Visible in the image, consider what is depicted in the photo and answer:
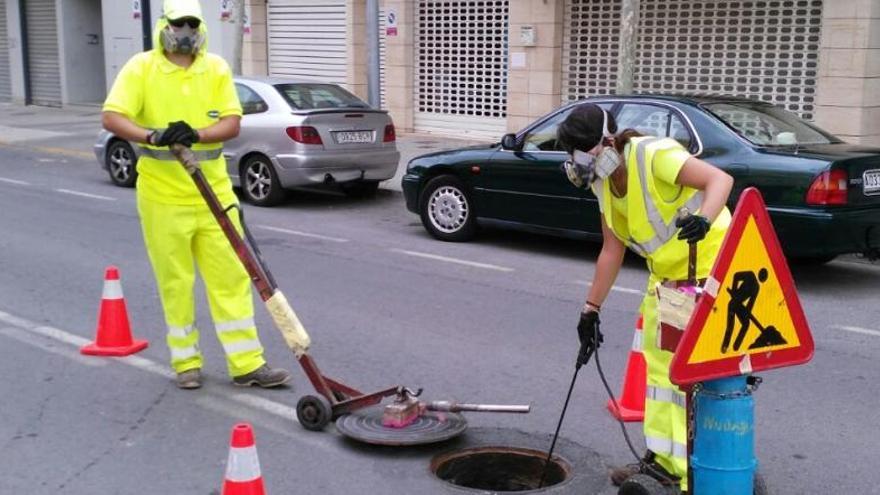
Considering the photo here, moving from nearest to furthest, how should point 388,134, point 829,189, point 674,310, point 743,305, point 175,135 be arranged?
point 743,305
point 674,310
point 175,135
point 829,189
point 388,134

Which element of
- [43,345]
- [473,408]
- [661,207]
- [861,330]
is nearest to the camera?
[661,207]

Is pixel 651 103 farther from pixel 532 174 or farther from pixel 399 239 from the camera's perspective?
pixel 399 239

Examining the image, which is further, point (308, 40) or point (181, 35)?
A: point (308, 40)

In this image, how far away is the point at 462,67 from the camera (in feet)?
63.3

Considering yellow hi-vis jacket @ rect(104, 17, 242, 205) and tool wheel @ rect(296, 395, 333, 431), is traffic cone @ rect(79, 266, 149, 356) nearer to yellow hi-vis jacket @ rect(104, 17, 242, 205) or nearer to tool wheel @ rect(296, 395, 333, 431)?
yellow hi-vis jacket @ rect(104, 17, 242, 205)

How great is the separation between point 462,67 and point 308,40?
4183 mm

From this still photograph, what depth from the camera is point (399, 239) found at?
11.0 meters

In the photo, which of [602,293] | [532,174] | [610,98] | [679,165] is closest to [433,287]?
[532,174]

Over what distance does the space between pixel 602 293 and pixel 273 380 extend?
7.40 ft

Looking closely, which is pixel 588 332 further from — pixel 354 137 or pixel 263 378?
pixel 354 137

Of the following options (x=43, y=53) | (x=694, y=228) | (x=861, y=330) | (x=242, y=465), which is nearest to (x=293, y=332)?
(x=242, y=465)

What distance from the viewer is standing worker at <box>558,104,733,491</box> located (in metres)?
4.09

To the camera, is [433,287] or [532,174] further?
[532,174]

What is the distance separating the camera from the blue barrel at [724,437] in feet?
12.0
